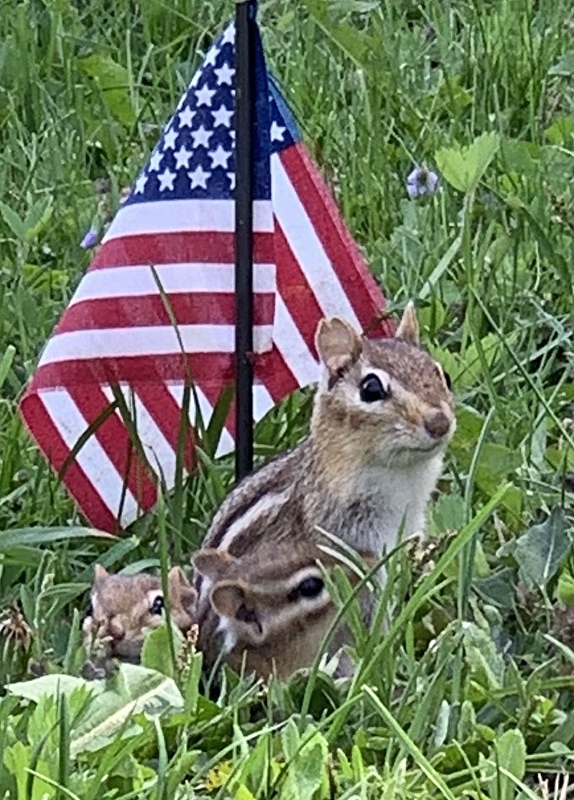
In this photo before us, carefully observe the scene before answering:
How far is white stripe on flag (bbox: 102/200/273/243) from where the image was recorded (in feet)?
12.2

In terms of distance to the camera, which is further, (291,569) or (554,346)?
(554,346)

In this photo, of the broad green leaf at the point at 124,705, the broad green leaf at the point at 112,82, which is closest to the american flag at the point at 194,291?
the broad green leaf at the point at 124,705

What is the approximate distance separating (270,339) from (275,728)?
1.00 meters

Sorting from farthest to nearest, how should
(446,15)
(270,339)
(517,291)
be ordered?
(446,15)
(517,291)
(270,339)

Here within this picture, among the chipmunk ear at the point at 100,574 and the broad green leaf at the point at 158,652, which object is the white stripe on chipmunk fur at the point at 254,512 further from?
the broad green leaf at the point at 158,652

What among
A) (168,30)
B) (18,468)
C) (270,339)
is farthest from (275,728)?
(168,30)

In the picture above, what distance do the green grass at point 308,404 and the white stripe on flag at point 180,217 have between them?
17.9 inches

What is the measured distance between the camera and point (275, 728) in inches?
114

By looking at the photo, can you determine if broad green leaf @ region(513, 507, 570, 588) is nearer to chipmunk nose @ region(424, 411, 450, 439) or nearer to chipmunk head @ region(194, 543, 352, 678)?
chipmunk nose @ region(424, 411, 450, 439)

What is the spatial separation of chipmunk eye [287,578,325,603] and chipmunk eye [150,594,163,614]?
0.25 metres

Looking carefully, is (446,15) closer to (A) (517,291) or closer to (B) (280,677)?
(A) (517,291)

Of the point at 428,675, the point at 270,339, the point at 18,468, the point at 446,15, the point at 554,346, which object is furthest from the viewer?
the point at 446,15

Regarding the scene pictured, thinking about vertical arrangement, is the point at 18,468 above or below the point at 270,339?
below

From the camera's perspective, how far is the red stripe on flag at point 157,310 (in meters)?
3.72
